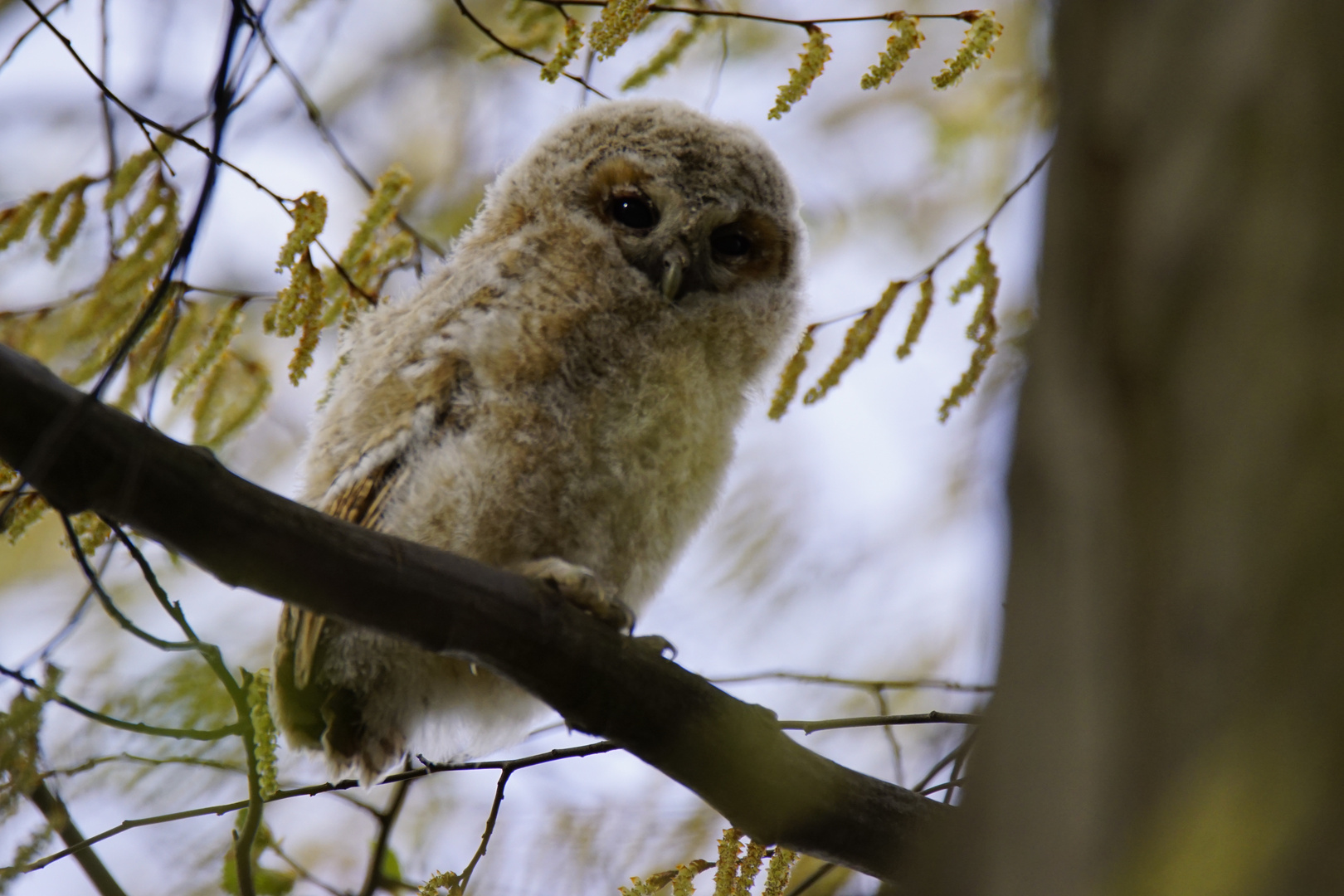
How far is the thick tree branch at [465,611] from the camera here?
4.68 ft

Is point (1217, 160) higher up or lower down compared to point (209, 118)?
lower down

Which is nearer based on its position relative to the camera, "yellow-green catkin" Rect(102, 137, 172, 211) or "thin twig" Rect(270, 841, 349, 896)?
"yellow-green catkin" Rect(102, 137, 172, 211)

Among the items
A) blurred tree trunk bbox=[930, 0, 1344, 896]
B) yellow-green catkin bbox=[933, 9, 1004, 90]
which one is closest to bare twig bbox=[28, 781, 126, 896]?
blurred tree trunk bbox=[930, 0, 1344, 896]

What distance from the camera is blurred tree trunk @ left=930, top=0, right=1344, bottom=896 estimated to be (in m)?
0.70

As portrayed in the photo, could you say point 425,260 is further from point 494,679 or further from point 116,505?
point 116,505

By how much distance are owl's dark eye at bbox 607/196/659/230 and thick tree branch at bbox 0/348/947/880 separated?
1.07m

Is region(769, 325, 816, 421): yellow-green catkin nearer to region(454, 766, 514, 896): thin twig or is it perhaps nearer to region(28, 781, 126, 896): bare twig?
region(454, 766, 514, 896): thin twig

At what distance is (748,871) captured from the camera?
1939 millimetres

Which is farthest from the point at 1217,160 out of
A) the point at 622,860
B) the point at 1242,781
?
the point at 622,860

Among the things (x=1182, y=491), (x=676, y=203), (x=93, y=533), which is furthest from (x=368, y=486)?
(x=1182, y=491)

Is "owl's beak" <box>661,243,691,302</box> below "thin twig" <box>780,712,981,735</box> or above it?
above

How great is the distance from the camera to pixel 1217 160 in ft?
2.66

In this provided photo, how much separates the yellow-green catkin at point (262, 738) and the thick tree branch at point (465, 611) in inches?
10.2

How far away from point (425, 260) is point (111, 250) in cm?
73
